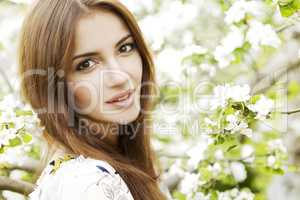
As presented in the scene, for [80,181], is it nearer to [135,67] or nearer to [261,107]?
[135,67]

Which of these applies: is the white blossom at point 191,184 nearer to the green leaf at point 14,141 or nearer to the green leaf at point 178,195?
the green leaf at point 178,195

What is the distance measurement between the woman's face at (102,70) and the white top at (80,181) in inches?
7.0

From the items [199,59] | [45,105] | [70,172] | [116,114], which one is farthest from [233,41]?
[70,172]

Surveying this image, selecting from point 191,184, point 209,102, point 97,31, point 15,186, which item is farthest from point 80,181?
point 209,102

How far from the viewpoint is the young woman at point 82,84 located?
5.16 ft

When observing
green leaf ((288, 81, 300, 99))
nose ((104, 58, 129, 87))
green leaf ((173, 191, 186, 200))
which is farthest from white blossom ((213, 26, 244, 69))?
green leaf ((288, 81, 300, 99))

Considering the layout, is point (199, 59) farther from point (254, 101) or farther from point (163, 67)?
point (254, 101)

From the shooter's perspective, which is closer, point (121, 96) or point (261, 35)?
point (121, 96)

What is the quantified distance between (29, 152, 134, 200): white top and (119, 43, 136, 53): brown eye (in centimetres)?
36

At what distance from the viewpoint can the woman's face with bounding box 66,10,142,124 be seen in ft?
5.32

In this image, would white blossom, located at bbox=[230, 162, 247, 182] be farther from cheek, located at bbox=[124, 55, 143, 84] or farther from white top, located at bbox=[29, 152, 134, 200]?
white top, located at bbox=[29, 152, 134, 200]

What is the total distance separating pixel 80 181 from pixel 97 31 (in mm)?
451

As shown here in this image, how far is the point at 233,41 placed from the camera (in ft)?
7.32

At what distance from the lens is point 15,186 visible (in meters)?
1.92
